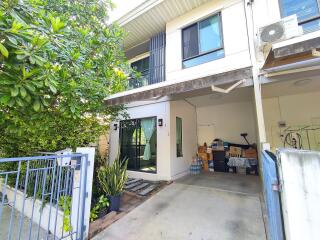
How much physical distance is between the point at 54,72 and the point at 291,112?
947 cm

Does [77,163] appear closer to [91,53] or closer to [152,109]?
[91,53]

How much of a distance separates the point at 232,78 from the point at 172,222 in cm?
371

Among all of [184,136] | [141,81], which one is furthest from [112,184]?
[141,81]

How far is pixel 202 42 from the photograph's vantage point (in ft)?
22.1

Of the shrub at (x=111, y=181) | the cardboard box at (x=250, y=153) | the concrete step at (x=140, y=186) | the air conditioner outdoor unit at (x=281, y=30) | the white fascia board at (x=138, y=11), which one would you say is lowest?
the concrete step at (x=140, y=186)

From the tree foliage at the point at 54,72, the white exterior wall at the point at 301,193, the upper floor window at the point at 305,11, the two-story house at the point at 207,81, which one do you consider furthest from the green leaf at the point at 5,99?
the upper floor window at the point at 305,11

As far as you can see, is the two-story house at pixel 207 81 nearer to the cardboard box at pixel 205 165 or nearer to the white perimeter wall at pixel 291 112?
the white perimeter wall at pixel 291 112

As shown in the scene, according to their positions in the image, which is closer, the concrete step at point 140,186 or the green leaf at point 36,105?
the green leaf at point 36,105

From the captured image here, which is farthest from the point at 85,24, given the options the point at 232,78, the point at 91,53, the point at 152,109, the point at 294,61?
the point at 294,61

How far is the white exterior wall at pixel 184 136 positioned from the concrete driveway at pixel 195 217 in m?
1.80

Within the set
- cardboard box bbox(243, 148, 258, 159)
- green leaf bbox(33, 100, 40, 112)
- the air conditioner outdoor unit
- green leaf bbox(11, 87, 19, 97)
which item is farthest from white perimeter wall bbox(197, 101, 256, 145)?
green leaf bbox(11, 87, 19, 97)

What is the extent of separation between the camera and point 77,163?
3.33 m

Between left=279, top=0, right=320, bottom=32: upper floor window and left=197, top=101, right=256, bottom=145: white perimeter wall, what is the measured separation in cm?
467

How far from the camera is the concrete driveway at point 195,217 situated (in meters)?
3.27
